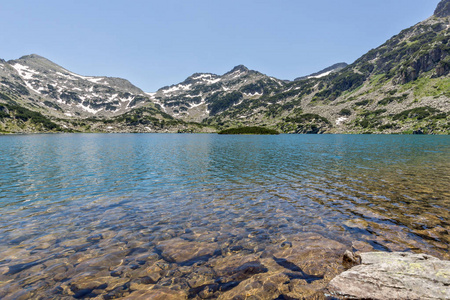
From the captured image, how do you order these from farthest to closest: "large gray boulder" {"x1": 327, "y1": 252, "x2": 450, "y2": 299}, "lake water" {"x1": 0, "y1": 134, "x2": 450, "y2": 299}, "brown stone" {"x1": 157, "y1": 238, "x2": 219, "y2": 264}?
"brown stone" {"x1": 157, "y1": 238, "x2": 219, "y2": 264}, "lake water" {"x1": 0, "y1": 134, "x2": 450, "y2": 299}, "large gray boulder" {"x1": 327, "y1": 252, "x2": 450, "y2": 299}

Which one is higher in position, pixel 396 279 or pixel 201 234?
pixel 396 279

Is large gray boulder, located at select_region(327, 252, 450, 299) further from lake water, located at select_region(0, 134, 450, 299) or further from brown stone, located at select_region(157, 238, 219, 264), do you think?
brown stone, located at select_region(157, 238, 219, 264)

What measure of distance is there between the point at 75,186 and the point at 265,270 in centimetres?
2586

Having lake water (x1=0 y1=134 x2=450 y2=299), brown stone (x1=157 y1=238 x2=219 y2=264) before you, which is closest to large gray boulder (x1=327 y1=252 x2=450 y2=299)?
lake water (x1=0 y1=134 x2=450 y2=299)

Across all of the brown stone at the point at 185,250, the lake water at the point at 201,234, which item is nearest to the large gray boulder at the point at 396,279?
the lake water at the point at 201,234

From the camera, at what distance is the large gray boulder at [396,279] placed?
725 cm

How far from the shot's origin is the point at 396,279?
7.79m

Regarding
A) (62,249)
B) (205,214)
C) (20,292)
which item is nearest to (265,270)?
(205,214)

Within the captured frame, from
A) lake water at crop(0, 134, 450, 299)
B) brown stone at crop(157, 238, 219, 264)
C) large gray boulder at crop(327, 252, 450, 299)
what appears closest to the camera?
large gray boulder at crop(327, 252, 450, 299)

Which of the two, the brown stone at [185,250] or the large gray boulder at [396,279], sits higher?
the large gray boulder at [396,279]

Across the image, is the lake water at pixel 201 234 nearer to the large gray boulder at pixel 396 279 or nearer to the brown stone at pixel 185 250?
the brown stone at pixel 185 250

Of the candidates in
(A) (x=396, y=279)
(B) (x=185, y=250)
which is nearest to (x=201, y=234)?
(B) (x=185, y=250)

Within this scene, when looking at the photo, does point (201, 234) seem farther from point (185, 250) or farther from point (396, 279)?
point (396, 279)

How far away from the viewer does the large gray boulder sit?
725 centimetres
